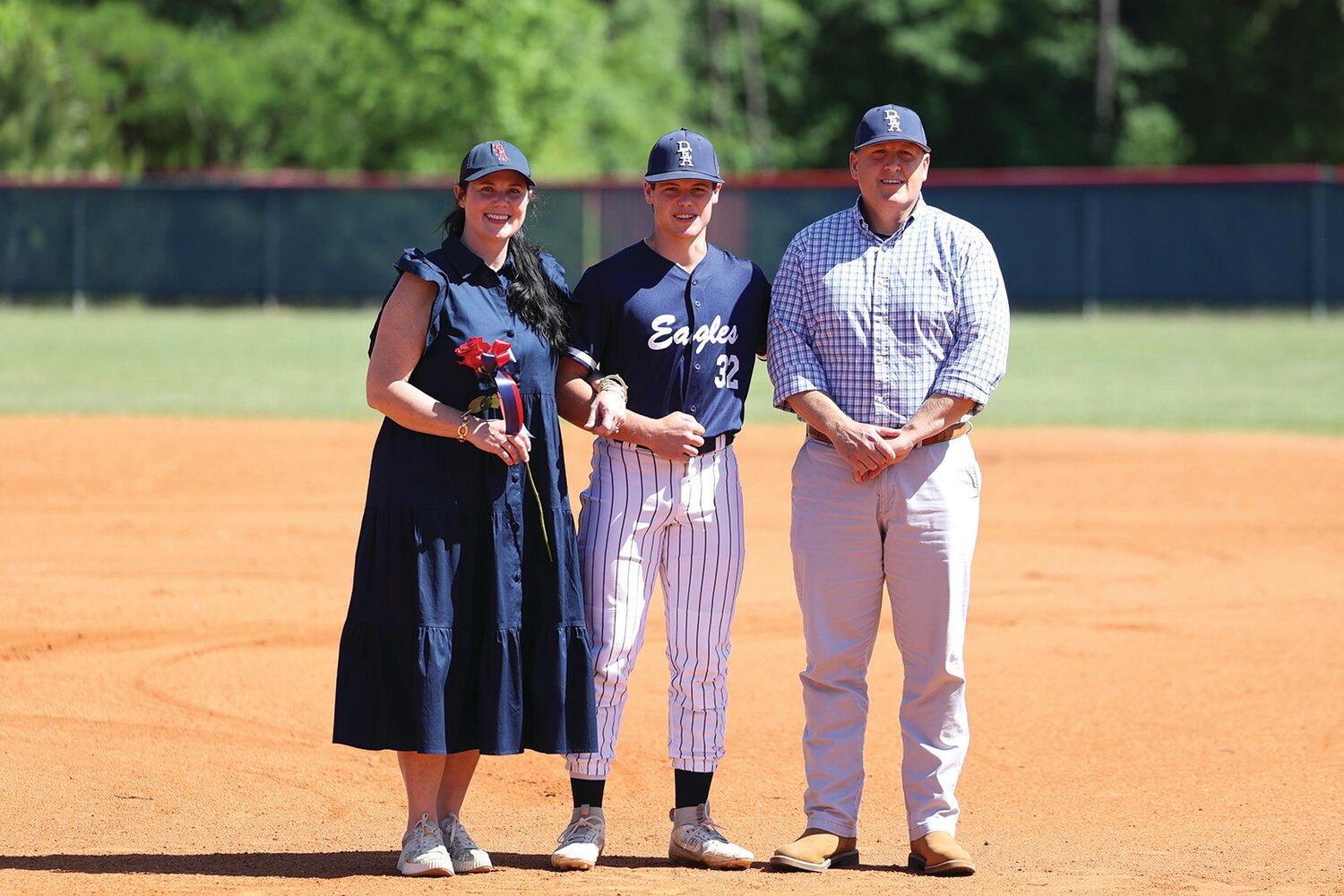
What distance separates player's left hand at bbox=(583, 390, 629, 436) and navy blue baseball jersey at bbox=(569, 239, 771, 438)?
155 mm

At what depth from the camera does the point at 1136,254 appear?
27.4m

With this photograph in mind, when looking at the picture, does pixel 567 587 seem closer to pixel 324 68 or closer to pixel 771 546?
pixel 771 546

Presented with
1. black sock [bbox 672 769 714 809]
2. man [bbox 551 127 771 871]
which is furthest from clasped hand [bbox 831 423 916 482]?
black sock [bbox 672 769 714 809]

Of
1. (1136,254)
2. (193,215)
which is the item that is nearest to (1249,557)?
(1136,254)

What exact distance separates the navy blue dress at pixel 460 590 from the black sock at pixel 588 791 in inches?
8.0

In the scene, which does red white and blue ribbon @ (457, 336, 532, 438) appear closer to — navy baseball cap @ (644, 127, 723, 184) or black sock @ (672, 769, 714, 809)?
navy baseball cap @ (644, 127, 723, 184)

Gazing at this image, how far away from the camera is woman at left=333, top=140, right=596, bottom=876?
4.27 metres

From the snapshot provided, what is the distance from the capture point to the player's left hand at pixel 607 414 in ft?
14.2

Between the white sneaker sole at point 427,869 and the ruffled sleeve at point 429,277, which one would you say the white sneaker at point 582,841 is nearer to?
the white sneaker sole at point 427,869

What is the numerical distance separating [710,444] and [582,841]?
3.74 feet

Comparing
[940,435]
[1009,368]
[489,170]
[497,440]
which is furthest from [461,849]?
[1009,368]

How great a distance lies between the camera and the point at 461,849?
4.44m

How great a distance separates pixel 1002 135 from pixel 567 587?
1502 inches

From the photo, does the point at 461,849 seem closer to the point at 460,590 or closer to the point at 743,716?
the point at 460,590
